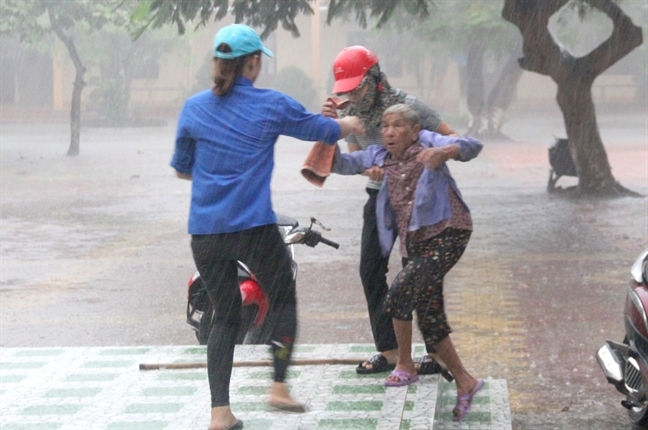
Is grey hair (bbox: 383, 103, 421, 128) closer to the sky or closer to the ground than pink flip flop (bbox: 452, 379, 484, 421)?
closer to the sky

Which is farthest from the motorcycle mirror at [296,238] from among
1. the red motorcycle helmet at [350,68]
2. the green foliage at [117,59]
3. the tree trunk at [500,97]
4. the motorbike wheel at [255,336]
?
the green foliage at [117,59]

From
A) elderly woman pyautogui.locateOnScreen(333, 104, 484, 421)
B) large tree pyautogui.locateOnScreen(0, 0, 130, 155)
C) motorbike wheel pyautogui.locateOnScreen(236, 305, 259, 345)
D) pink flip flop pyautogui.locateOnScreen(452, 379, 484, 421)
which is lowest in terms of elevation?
large tree pyautogui.locateOnScreen(0, 0, 130, 155)

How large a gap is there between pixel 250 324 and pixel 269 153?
6.72 ft

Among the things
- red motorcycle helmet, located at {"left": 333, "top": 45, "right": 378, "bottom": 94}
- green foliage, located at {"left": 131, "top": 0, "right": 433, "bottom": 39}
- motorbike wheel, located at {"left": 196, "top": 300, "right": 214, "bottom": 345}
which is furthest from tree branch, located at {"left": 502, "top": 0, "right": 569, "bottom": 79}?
red motorcycle helmet, located at {"left": 333, "top": 45, "right": 378, "bottom": 94}

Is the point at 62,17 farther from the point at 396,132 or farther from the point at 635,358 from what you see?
the point at 635,358

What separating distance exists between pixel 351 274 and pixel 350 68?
559cm

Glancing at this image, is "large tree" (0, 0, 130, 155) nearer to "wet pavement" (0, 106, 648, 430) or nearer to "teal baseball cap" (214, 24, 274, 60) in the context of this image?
"wet pavement" (0, 106, 648, 430)

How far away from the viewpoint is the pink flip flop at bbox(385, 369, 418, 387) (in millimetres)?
5102

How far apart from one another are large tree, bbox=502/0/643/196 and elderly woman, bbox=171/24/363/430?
1157 cm

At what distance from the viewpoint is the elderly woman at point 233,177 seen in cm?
418

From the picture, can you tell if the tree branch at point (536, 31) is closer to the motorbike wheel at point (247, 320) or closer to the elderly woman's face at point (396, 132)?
the motorbike wheel at point (247, 320)

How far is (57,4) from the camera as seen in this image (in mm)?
25859

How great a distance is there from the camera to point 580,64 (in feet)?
51.2

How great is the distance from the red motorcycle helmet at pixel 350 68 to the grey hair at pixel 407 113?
0.66ft
